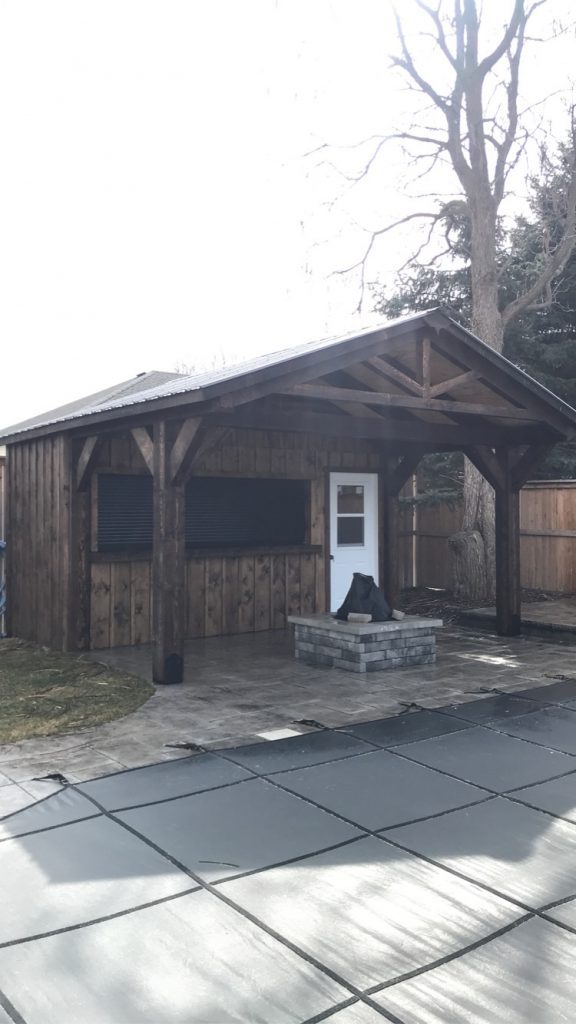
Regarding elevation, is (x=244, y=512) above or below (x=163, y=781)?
above

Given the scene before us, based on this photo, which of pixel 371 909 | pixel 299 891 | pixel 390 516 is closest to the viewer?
pixel 371 909

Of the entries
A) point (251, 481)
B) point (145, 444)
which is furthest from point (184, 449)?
point (251, 481)

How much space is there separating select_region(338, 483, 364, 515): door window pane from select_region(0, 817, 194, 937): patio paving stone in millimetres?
7034

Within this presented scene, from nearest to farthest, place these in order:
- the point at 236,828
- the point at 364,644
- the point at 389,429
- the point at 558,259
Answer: the point at 236,828
the point at 364,644
the point at 389,429
the point at 558,259

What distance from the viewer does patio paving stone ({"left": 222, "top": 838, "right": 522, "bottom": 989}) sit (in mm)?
2480

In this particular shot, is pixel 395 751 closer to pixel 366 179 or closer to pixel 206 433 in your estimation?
pixel 206 433

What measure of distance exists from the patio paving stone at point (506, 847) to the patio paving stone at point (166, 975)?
933 millimetres

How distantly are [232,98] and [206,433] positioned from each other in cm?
865

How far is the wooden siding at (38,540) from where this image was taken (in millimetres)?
7875

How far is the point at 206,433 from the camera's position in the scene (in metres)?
5.94

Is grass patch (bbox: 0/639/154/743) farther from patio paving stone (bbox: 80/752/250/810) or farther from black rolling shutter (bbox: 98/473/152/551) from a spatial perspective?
black rolling shutter (bbox: 98/473/152/551)

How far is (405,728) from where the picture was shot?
5039 millimetres

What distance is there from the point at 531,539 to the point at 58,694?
822cm

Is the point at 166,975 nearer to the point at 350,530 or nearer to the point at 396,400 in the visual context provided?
the point at 396,400
